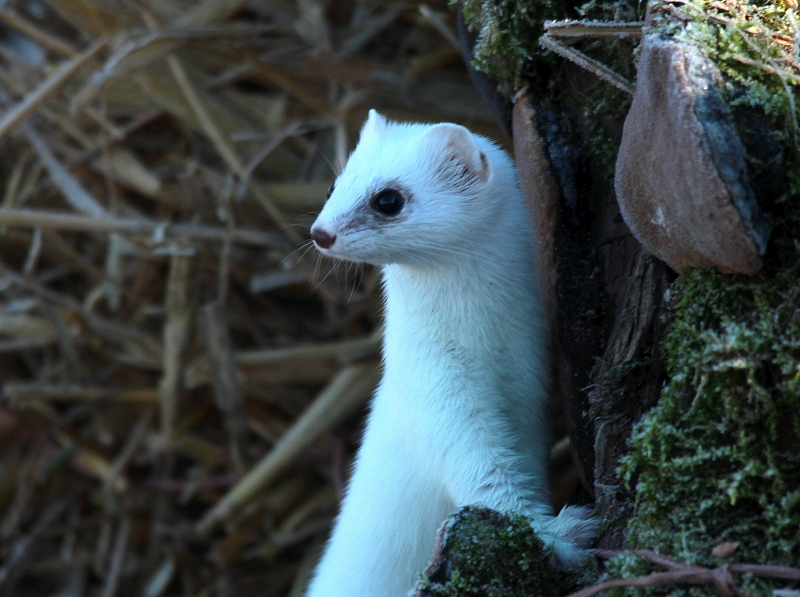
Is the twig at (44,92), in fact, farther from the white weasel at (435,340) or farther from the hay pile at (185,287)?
the white weasel at (435,340)

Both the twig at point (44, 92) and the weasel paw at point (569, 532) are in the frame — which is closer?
the weasel paw at point (569, 532)

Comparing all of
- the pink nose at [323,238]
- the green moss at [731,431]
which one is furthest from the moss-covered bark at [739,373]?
the pink nose at [323,238]

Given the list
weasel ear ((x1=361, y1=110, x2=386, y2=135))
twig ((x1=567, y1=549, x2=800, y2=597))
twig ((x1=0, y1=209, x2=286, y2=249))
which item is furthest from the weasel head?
twig ((x1=0, y1=209, x2=286, y2=249))

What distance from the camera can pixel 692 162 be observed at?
1199mm

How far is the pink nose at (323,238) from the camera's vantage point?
5.85 feet

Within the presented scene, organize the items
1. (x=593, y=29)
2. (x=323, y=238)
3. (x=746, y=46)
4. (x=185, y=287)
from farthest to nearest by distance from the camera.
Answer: (x=185, y=287) → (x=323, y=238) → (x=593, y=29) → (x=746, y=46)

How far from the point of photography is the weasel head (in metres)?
1.80

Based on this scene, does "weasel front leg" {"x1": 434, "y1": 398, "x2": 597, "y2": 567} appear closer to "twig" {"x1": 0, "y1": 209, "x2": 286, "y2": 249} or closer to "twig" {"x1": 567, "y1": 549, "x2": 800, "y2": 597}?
"twig" {"x1": 567, "y1": 549, "x2": 800, "y2": 597}

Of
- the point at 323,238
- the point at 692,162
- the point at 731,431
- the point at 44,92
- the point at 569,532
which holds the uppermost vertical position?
the point at 44,92

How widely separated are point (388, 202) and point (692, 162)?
774 mm

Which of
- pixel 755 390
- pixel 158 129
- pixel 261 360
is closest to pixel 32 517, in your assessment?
pixel 261 360

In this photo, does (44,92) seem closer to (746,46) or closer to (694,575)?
(746,46)

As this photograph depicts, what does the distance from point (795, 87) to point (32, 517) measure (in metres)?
3.17

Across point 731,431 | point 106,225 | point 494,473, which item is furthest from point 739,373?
point 106,225
